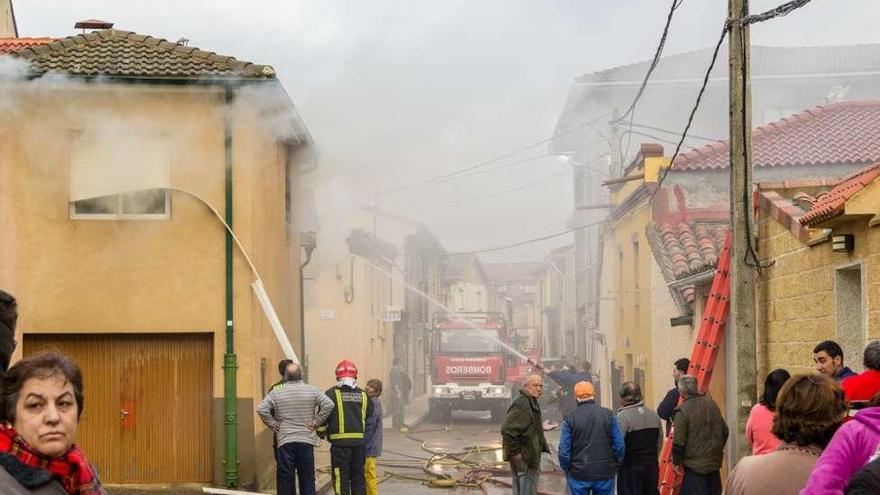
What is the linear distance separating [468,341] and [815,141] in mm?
14795

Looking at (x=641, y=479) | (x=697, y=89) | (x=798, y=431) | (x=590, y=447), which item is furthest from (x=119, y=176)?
(x=697, y=89)

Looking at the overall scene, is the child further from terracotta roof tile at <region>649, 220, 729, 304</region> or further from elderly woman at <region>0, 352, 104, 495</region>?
elderly woman at <region>0, 352, 104, 495</region>

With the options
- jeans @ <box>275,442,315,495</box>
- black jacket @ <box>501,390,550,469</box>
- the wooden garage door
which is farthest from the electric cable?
the wooden garage door

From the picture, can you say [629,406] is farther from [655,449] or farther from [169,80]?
[169,80]

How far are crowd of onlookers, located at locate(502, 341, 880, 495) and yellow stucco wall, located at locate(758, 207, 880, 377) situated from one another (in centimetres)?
96

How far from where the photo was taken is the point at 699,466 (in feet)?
34.9

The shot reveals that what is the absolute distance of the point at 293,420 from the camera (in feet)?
40.2

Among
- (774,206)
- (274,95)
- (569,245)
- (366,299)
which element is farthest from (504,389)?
(569,245)

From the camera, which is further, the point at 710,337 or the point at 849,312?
the point at 710,337

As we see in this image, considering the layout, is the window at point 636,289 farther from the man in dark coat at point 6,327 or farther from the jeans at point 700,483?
the man in dark coat at point 6,327

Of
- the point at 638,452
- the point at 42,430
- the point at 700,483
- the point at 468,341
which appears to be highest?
the point at 42,430

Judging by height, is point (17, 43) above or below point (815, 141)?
above

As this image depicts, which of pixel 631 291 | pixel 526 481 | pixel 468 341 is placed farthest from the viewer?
pixel 468 341

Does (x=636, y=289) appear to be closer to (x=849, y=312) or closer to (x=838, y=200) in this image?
(x=849, y=312)
